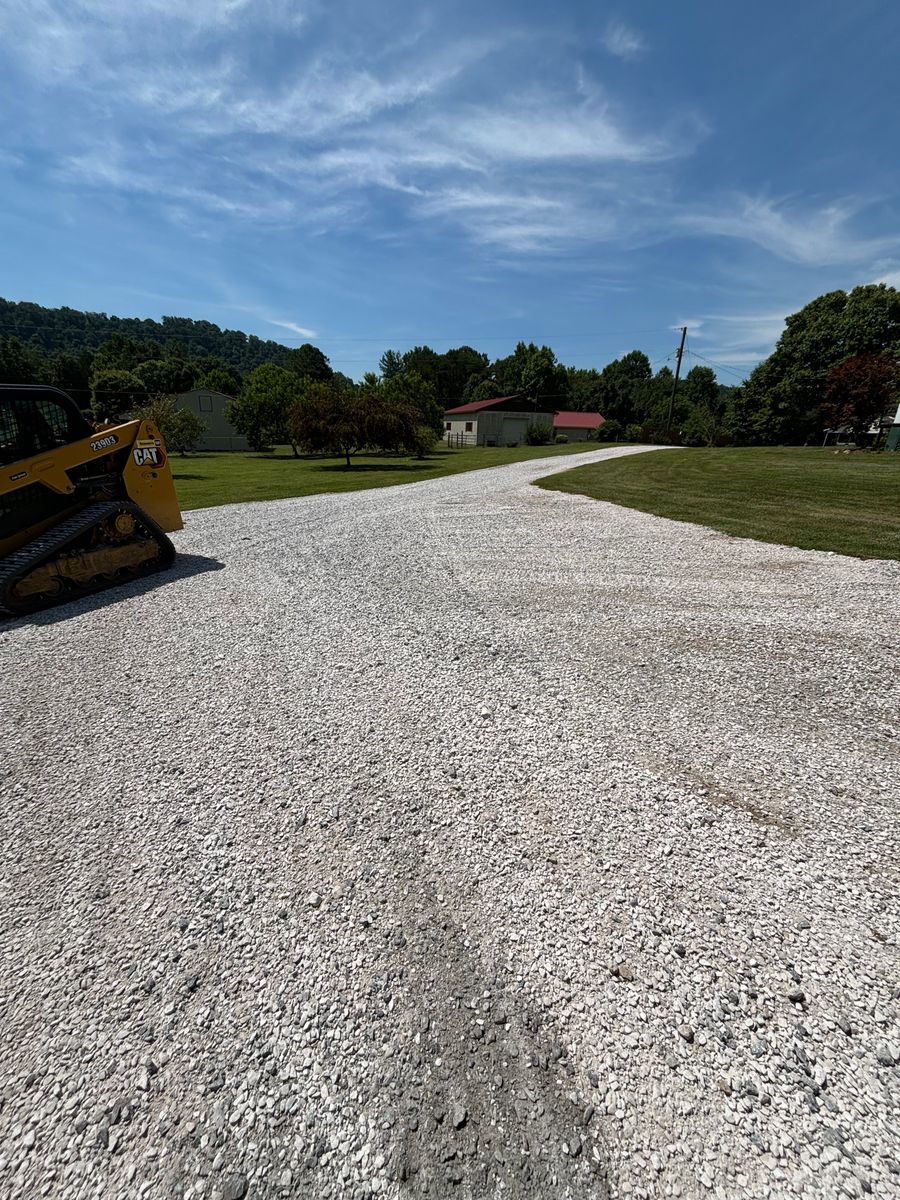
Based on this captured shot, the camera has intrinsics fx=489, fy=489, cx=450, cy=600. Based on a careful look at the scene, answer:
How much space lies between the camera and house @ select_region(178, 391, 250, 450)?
165 feet

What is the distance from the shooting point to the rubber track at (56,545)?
18.5 feet

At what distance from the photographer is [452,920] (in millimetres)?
2283

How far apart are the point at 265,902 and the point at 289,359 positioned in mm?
95601

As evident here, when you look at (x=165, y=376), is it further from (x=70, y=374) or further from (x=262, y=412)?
(x=262, y=412)

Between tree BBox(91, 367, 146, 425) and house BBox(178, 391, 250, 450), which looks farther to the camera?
tree BBox(91, 367, 146, 425)

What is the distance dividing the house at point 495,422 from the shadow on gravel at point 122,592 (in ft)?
166

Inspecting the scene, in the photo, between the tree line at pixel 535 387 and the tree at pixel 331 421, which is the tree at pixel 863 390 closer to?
the tree line at pixel 535 387

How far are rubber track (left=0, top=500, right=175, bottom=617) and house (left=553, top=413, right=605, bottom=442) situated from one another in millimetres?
60892

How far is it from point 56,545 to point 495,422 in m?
53.7

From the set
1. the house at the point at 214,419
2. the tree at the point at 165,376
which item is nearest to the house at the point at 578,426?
the house at the point at 214,419

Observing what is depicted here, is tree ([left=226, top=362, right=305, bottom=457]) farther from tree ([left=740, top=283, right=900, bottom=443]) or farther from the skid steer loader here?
tree ([left=740, top=283, right=900, bottom=443])

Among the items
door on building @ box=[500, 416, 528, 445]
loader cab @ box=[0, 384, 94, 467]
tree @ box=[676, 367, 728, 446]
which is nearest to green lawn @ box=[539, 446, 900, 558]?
loader cab @ box=[0, 384, 94, 467]

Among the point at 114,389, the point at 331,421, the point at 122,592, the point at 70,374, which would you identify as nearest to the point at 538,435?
the point at 331,421

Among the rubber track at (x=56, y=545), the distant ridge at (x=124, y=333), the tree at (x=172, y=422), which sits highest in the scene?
the distant ridge at (x=124, y=333)
